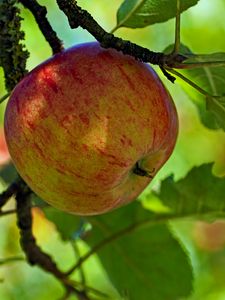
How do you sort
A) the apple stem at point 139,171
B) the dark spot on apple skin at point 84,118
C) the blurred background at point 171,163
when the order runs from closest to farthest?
the dark spot on apple skin at point 84,118 < the apple stem at point 139,171 < the blurred background at point 171,163

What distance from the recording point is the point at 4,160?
2158 mm

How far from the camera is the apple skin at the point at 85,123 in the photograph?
1.22 metres

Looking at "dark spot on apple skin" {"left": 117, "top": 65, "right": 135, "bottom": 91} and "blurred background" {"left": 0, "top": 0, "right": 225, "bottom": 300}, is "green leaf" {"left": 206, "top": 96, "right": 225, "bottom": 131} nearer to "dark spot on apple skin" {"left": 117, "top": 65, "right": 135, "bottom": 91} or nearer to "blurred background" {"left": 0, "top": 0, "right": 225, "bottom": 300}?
"dark spot on apple skin" {"left": 117, "top": 65, "right": 135, "bottom": 91}

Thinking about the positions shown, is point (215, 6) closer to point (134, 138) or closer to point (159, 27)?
point (159, 27)

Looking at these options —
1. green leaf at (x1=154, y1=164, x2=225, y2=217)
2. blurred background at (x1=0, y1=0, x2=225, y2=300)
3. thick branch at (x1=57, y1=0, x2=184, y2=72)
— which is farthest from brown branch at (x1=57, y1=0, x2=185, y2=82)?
blurred background at (x1=0, y1=0, x2=225, y2=300)

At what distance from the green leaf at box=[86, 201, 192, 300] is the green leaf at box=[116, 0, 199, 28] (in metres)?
0.50

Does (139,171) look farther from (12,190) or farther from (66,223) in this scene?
(66,223)

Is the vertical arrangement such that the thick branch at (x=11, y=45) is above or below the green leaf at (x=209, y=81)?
above

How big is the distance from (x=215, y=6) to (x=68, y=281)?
1507 millimetres

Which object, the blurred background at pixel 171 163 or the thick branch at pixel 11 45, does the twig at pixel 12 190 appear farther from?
the blurred background at pixel 171 163

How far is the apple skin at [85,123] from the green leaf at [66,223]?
24.9 inches

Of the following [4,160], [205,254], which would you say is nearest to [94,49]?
[4,160]

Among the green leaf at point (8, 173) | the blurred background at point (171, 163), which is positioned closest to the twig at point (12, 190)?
the green leaf at point (8, 173)

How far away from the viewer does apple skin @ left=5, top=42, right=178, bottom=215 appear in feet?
4.01
